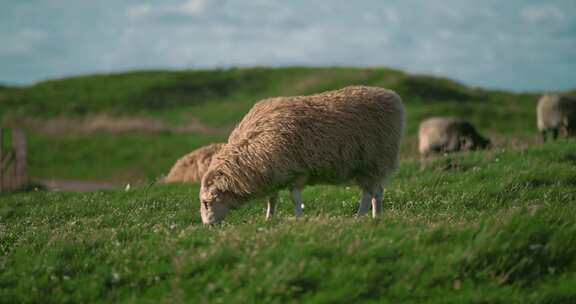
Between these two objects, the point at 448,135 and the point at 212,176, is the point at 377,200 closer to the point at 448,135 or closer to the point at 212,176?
the point at 212,176

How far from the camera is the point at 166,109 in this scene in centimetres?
5216

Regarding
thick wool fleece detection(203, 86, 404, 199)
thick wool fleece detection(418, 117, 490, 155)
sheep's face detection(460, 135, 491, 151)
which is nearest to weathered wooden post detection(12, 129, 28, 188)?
thick wool fleece detection(203, 86, 404, 199)

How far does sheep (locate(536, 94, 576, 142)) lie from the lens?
22375mm

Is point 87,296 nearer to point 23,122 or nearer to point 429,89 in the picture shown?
point 23,122

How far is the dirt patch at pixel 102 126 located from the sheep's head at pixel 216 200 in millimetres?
28785

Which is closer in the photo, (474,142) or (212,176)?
(212,176)

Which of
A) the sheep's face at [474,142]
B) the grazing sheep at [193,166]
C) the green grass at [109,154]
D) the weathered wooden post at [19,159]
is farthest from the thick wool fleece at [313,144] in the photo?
the green grass at [109,154]

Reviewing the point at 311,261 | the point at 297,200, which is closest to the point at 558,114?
the point at 297,200

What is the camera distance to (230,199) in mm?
10016

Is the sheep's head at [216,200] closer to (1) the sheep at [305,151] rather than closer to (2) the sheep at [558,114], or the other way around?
(1) the sheep at [305,151]

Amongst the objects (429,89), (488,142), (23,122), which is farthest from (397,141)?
(429,89)

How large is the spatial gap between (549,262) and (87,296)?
514 centimetres

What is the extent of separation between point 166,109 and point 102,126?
12.7 m

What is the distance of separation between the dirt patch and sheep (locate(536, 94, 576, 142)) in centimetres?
2063
